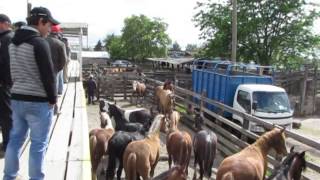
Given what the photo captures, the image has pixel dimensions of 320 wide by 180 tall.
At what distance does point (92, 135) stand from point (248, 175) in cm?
355

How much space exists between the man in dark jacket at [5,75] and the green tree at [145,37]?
6712cm

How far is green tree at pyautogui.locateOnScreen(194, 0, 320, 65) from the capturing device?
29.1m

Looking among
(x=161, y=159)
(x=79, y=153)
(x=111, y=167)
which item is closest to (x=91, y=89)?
(x=161, y=159)

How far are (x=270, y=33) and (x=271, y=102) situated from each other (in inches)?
644

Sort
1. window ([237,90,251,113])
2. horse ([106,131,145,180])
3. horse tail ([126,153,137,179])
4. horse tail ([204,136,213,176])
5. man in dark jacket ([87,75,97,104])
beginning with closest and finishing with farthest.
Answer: horse tail ([126,153,137,179])
horse ([106,131,145,180])
horse tail ([204,136,213,176])
window ([237,90,251,113])
man in dark jacket ([87,75,97,104])

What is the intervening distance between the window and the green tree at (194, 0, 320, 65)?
48.3 feet

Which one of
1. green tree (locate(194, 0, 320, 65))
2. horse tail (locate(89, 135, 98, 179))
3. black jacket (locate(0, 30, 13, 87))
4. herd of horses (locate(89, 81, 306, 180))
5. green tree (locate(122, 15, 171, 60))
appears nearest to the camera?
black jacket (locate(0, 30, 13, 87))

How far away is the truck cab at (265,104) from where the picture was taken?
13.7 meters

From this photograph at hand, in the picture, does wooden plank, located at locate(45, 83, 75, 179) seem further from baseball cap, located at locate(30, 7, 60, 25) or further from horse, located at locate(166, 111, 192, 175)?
horse, located at locate(166, 111, 192, 175)

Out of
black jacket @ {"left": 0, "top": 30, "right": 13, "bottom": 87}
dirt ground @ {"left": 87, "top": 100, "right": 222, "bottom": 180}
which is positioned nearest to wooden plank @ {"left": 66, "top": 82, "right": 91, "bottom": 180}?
black jacket @ {"left": 0, "top": 30, "right": 13, "bottom": 87}

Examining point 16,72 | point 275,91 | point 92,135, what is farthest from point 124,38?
point 16,72

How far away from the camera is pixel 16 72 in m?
4.27

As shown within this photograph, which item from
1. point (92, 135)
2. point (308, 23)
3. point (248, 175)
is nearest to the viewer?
point (248, 175)

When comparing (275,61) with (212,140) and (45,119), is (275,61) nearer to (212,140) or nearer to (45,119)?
(212,140)
